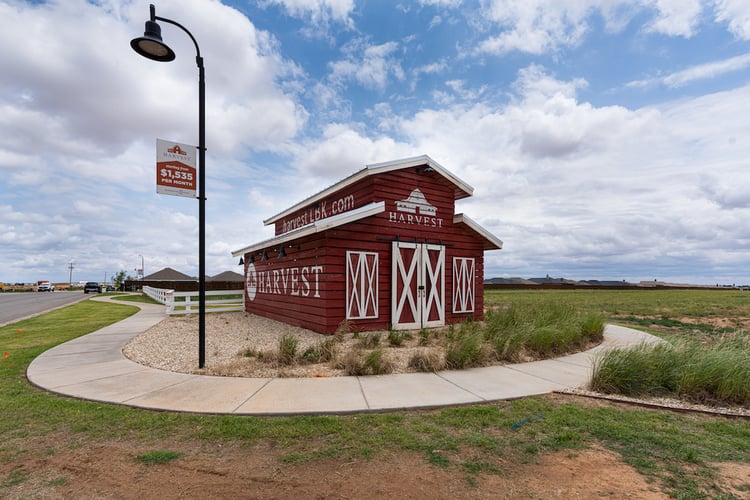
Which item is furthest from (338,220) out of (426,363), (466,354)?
(466,354)

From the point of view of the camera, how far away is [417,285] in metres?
11.9

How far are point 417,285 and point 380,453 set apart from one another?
28.1 ft

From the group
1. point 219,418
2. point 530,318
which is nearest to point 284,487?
point 219,418

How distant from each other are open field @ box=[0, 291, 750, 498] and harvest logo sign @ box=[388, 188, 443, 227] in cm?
762

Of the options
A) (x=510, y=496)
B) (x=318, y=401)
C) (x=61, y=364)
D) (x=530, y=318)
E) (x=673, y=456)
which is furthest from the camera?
(x=530, y=318)

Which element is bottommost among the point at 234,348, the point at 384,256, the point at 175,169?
the point at 234,348

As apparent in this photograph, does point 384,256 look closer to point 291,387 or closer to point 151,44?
point 291,387

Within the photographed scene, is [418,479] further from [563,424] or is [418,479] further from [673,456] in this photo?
[673,456]

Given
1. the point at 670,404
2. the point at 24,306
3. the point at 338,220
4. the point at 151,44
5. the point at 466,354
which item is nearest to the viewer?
the point at 670,404

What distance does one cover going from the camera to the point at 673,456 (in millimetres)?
3514

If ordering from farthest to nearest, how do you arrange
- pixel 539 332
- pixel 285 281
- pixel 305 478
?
pixel 285 281 → pixel 539 332 → pixel 305 478

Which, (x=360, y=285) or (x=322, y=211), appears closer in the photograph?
(x=360, y=285)

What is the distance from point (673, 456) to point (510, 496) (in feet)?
6.28

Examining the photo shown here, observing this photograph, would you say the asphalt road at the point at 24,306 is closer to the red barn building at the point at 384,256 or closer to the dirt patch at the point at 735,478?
the red barn building at the point at 384,256
